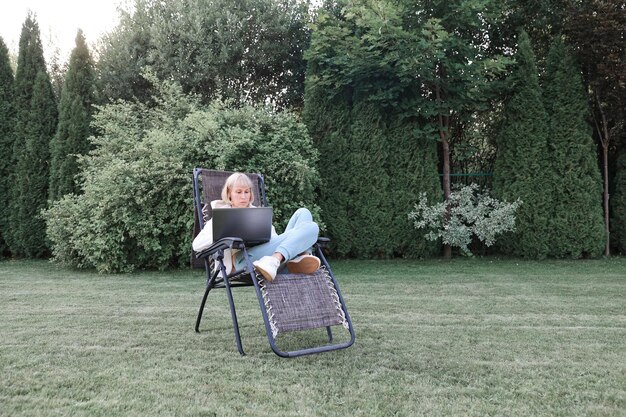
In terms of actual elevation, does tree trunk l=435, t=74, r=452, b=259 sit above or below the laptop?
above

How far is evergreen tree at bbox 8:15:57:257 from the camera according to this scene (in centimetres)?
816

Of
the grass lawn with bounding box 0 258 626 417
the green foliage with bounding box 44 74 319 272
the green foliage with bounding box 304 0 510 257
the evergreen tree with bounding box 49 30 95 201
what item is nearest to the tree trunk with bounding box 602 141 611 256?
the green foliage with bounding box 304 0 510 257

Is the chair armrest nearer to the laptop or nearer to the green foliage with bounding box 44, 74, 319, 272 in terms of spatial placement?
the laptop

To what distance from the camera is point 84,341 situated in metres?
2.86

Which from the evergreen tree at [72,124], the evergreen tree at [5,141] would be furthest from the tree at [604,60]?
the evergreen tree at [5,141]

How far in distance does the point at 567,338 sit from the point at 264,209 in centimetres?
191

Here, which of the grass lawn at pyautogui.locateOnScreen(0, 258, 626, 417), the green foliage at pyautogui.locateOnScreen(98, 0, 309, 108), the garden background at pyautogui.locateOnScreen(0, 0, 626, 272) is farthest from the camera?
the green foliage at pyautogui.locateOnScreen(98, 0, 309, 108)

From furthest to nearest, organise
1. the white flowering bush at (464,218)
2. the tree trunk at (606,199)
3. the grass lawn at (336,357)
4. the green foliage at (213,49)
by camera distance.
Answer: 1. the green foliage at (213,49)
2. the tree trunk at (606,199)
3. the white flowering bush at (464,218)
4. the grass lawn at (336,357)

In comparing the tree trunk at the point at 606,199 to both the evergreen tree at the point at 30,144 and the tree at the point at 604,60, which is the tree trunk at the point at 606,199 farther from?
the evergreen tree at the point at 30,144

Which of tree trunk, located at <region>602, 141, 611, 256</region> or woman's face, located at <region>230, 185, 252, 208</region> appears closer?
woman's face, located at <region>230, 185, 252, 208</region>

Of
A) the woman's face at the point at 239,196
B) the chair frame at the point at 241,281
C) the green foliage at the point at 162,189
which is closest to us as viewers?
the chair frame at the point at 241,281

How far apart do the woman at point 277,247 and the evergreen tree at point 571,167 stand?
5.49m

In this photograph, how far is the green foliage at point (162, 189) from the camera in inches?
246

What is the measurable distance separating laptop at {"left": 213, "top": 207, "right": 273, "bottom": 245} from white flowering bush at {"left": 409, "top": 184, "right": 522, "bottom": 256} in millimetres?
4557
